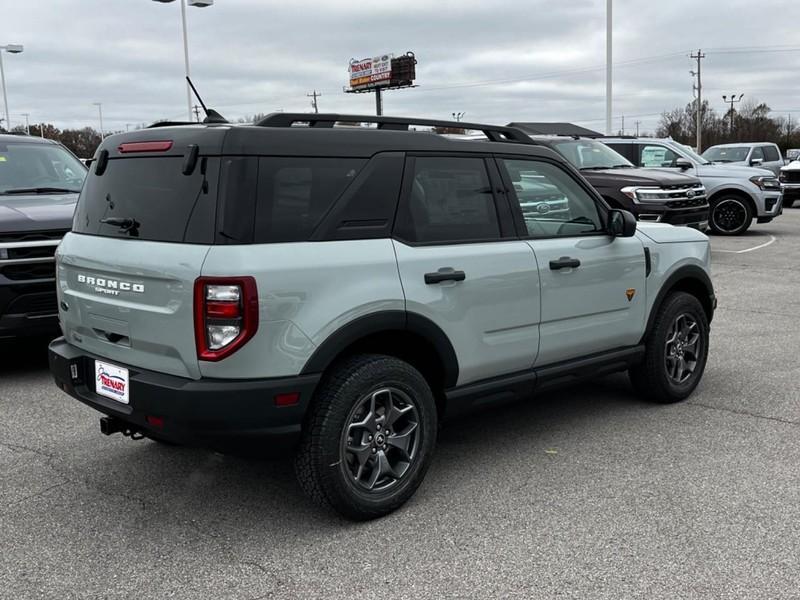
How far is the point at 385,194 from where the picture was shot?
3744 mm

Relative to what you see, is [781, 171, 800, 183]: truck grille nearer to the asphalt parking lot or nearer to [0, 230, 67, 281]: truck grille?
the asphalt parking lot

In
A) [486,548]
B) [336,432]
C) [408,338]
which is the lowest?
[486,548]

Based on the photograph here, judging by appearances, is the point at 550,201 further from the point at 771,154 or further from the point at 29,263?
the point at 771,154

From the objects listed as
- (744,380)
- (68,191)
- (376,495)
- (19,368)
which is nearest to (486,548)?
(376,495)

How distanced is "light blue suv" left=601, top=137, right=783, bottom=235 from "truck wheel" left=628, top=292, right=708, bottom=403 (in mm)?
10738

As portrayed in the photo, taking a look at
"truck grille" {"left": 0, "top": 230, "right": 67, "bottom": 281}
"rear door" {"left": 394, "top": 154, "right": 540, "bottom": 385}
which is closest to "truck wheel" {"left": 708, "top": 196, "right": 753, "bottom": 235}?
"rear door" {"left": 394, "top": 154, "right": 540, "bottom": 385}

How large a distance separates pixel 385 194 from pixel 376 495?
1.42 metres

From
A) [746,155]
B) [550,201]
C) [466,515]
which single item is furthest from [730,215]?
[466,515]

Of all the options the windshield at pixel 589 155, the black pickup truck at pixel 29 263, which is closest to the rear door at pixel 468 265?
the black pickup truck at pixel 29 263

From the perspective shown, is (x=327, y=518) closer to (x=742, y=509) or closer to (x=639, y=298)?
(x=742, y=509)

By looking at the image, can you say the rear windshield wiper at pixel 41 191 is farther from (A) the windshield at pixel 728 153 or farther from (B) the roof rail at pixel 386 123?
(A) the windshield at pixel 728 153

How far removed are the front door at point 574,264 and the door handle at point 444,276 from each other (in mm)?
625

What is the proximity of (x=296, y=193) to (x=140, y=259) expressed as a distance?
739 mm

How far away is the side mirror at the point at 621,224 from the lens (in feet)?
15.5
